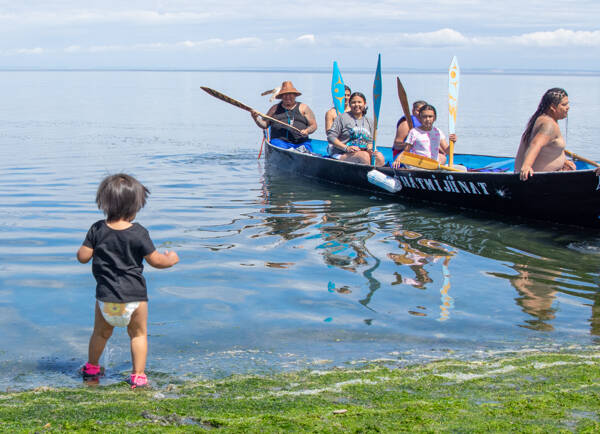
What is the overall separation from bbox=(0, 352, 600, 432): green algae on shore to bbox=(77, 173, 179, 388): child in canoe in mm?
420

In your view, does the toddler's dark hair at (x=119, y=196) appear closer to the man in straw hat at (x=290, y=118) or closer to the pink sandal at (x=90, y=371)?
the pink sandal at (x=90, y=371)

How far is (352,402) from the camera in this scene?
387 cm

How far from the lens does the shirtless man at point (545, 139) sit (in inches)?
335

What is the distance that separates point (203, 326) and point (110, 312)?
1.53 metres

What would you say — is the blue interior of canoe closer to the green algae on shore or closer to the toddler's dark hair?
the green algae on shore

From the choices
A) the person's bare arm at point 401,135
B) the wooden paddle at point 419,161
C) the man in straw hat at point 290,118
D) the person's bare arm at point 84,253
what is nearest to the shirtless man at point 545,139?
the wooden paddle at point 419,161

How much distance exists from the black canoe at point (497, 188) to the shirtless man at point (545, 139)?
0.65 ft

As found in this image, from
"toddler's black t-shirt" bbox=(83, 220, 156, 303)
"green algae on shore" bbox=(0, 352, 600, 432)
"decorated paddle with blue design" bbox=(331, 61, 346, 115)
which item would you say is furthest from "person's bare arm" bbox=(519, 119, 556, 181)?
"decorated paddle with blue design" bbox=(331, 61, 346, 115)

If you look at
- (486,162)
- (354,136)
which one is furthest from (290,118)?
(486,162)

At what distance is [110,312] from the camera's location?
4.20m

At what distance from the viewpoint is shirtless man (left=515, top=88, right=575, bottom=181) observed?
851 centimetres

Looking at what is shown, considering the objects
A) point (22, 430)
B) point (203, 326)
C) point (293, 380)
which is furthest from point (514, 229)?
point (22, 430)

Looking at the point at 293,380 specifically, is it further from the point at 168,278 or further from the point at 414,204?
the point at 414,204

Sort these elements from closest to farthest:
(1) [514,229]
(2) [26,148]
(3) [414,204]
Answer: (1) [514,229] < (3) [414,204] < (2) [26,148]
